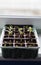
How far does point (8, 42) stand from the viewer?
4.55 feet

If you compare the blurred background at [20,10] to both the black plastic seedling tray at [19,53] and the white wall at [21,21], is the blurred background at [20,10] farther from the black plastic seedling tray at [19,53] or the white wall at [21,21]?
the black plastic seedling tray at [19,53]

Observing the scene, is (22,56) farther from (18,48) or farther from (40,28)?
(40,28)

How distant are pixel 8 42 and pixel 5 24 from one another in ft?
0.89

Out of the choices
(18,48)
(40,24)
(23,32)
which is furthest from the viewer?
(40,24)

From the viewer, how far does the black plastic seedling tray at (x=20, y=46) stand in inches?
51.5

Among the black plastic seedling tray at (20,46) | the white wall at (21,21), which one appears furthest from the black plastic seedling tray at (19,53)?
the white wall at (21,21)

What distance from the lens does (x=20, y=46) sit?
133cm

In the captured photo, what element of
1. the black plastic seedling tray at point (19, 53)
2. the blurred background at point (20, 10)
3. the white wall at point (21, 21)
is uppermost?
the blurred background at point (20, 10)
